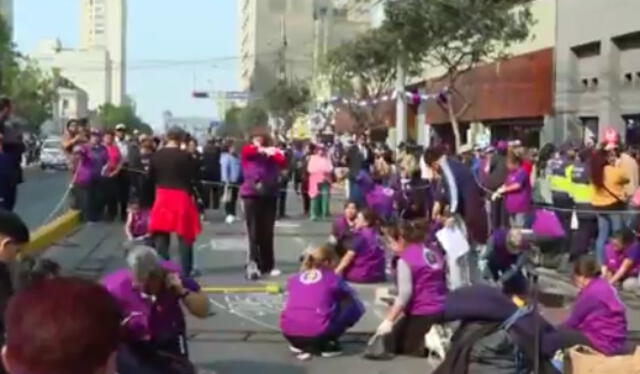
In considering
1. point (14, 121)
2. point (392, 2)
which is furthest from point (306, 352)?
point (392, 2)

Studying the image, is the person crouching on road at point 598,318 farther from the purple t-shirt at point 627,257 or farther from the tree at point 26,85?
the tree at point 26,85

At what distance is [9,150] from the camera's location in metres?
12.7

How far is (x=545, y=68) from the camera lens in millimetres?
44125

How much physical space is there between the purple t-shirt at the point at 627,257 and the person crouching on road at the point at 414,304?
4663mm

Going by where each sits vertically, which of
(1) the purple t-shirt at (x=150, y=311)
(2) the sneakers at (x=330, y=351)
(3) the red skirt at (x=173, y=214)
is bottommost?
(2) the sneakers at (x=330, y=351)

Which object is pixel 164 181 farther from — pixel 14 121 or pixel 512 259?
pixel 512 259

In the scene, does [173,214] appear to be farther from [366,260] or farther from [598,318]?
[598,318]

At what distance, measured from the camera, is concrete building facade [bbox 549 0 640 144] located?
120 ft

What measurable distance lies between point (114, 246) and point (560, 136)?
87.0ft

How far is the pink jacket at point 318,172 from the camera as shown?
1000 inches

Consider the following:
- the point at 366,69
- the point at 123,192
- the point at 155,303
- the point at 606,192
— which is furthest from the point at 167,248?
the point at 366,69

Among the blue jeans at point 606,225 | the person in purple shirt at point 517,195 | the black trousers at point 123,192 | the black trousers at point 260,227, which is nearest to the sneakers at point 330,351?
the black trousers at point 260,227

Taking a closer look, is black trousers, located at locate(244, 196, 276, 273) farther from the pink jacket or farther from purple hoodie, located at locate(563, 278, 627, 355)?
the pink jacket

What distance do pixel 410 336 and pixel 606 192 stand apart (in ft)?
22.5
